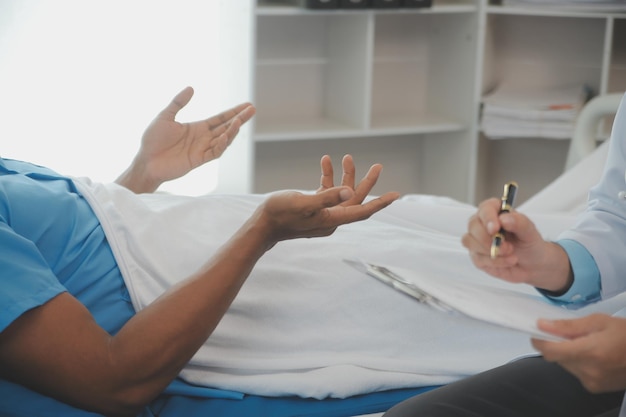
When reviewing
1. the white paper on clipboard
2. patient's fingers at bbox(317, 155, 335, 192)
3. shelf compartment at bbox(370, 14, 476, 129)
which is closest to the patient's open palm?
patient's fingers at bbox(317, 155, 335, 192)

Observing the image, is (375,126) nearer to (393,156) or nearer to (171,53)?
(393,156)

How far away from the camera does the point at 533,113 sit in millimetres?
2811

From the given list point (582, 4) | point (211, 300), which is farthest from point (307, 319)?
point (582, 4)

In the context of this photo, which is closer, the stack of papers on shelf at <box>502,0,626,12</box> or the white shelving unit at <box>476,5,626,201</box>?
the stack of papers on shelf at <box>502,0,626,12</box>

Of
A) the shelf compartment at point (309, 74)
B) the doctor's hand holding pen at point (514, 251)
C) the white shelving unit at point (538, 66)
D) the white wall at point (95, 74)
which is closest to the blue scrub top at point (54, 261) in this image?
the doctor's hand holding pen at point (514, 251)

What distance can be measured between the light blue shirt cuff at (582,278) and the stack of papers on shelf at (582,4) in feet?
5.58

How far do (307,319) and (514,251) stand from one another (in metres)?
0.40

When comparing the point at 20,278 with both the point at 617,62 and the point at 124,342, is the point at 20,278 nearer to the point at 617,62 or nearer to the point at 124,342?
the point at 124,342

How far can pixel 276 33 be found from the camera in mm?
2977

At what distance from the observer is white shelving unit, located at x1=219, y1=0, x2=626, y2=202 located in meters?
2.90

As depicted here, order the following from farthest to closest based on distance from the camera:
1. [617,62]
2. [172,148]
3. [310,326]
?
[617,62], [172,148], [310,326]

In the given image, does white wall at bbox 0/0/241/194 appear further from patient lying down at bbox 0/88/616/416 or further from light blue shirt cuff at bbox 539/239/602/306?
light blue shirt cuff at bbox 539/239/602/306

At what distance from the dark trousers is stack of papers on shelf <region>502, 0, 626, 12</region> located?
1.81m

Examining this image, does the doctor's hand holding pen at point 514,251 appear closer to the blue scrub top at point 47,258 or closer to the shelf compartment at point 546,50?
the blue scrub top at point 47,258
